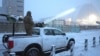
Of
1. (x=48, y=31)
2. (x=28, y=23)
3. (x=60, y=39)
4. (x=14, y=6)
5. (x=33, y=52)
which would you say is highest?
(x=14, y=6)

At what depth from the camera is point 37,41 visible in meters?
9.85

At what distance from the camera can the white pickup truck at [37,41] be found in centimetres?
922

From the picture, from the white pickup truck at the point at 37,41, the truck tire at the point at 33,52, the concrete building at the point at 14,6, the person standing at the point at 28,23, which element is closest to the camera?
the white pickup truck at the point at 37,41

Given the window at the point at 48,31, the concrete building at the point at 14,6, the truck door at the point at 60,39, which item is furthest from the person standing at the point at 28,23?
the concrete building at the point at 14,6

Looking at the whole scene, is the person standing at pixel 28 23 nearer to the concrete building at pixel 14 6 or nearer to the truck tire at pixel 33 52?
the truck tire at pixel 33 52

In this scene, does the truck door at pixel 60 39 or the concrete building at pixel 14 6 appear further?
the concrete building at pixel 14 6

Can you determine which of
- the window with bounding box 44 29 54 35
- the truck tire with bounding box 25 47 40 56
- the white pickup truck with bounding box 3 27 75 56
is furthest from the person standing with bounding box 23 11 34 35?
the truck tire with bounding box 25 47 40 56

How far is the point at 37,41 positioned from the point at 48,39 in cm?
84

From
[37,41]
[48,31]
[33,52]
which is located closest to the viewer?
[33,52]

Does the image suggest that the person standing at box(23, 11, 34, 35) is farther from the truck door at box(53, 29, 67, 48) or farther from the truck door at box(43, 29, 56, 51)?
the truck door at box(53, 29, 67, 48)

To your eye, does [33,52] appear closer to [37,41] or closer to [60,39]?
[37,41]

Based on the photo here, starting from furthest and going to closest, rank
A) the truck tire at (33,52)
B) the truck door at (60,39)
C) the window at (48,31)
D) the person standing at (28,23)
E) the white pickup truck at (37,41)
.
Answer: the truck door at (60,39), the window at (48,31), the person standing at (28,23), the truck tire at (33,52), the white pickup truck at (37,41)

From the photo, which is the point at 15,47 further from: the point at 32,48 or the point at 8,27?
the point at 8,27

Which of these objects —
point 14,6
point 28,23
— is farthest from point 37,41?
point 14,6
